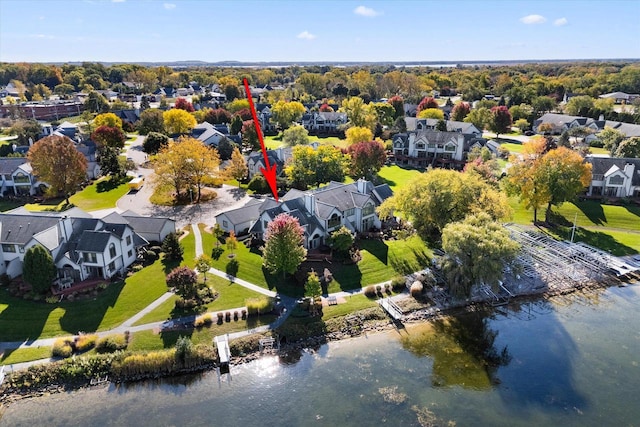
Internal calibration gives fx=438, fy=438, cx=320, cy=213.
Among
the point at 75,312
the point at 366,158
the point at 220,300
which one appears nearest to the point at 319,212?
the point at 220,300

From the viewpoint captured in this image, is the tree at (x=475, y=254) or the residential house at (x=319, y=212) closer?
the tree at (x=475, y=254)

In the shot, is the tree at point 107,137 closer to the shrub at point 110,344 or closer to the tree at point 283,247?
the tree at point 283,247

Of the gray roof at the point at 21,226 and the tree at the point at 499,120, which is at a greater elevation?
the tree at the point at 499,120

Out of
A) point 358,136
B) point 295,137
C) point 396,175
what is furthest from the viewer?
point 295,137

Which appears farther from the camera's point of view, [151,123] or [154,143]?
[151,123]

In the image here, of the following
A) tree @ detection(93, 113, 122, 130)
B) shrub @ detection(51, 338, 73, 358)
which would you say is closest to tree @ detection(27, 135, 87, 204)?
shrub @ detection(51, 338, 73, 358)

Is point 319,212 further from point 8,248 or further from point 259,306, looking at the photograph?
point 8,248

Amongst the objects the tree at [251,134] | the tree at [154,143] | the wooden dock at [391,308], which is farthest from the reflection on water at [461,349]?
the tree at [251,134]
